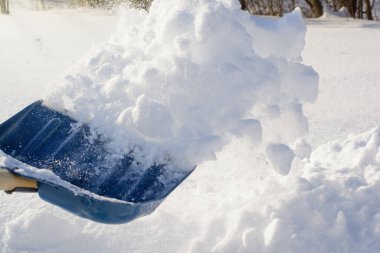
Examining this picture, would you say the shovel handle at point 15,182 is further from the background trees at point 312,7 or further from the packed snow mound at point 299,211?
the background trees at point 312,7

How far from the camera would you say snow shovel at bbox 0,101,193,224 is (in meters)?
1.29

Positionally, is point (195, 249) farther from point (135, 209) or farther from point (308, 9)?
point (308, 9)

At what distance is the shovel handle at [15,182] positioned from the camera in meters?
1.34

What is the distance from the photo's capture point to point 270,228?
138 centimetres

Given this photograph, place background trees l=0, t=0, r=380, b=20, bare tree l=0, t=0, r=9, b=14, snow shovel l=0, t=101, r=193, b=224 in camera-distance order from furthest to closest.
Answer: background trees l=0, t=0, r=380, b=20
bare tree l=0, t=0, r=9, b=14
snow shovel l=0, t=101, r=193, b=224

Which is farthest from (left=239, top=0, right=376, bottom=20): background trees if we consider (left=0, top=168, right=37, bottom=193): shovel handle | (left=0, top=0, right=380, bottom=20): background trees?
(left=0, top=168, right=37, bottom=193): shovel handle

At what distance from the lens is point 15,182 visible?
4.43 ft

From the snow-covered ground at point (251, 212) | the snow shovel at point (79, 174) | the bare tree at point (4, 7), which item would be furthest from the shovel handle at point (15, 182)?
the bare tree at point (4, 7)

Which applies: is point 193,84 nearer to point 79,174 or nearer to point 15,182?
point 79,174

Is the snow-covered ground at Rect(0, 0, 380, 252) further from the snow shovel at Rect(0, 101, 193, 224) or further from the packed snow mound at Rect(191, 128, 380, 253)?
the snow shovel at Rect(0, 101, 193, 224)

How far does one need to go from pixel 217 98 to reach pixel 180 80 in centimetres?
11

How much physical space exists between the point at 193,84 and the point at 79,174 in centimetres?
39

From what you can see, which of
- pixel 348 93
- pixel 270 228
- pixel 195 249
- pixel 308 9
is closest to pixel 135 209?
pixel 195 249

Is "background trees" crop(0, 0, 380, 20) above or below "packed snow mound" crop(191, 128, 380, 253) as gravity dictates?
below
